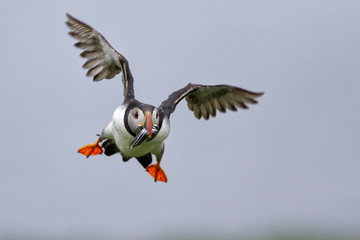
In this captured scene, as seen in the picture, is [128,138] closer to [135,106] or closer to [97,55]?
[135,106]

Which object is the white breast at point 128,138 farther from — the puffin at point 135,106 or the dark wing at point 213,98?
the dark wing at point 213,98

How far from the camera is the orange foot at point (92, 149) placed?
1690 centimetres

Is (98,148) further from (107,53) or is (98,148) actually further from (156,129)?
(156,129)

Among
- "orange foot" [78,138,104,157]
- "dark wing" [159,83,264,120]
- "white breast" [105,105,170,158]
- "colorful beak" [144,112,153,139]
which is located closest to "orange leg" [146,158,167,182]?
"orange foot" [78,138,104,157]

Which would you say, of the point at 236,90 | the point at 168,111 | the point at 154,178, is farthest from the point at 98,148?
the point at 236,90

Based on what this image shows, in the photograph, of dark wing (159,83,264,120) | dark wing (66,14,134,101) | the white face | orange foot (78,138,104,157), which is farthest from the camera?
orange foot (78,138,104,157)

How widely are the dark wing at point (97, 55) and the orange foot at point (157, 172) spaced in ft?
7.87

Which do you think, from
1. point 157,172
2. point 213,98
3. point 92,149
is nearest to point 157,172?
point 157,172

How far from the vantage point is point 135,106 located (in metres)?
14.3

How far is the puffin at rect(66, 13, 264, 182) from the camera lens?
1399 centimetres

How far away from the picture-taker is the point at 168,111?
1514 centimetres

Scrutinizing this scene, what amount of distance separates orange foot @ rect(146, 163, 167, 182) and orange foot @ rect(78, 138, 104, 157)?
4.34ft

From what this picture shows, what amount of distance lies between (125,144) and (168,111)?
1.27 meters

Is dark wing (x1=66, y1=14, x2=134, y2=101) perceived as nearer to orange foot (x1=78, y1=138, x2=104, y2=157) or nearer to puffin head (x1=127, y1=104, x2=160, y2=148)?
orange foot (x1=78, y1=138, x2=104, y2=157)
